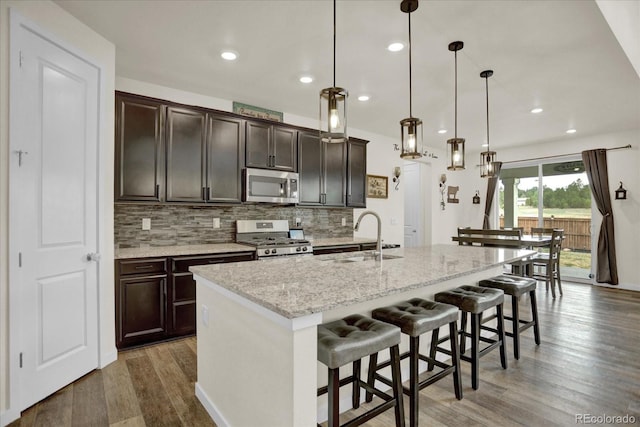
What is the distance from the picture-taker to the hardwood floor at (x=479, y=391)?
1.96m

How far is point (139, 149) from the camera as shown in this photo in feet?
10.3

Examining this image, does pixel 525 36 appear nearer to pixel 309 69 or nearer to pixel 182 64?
pixel 309 69

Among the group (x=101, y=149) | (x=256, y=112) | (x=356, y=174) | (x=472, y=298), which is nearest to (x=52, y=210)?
(x=101, y=149)

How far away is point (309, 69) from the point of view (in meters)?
3.21

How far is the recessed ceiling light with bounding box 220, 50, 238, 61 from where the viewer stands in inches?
113

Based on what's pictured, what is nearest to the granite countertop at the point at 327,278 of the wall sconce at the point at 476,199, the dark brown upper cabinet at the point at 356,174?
the dark brown upper cabinet at the point at 356,174

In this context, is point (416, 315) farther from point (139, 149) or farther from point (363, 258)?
point (139, 149)

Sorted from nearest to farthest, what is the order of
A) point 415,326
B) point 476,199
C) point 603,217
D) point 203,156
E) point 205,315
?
point 415,326 → point 205,315 → point 203,156 → point 603,217 → point 476,199

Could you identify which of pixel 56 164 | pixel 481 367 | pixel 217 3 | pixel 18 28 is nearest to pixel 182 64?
pixel 217 3

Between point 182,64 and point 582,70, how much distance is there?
12.8 ft

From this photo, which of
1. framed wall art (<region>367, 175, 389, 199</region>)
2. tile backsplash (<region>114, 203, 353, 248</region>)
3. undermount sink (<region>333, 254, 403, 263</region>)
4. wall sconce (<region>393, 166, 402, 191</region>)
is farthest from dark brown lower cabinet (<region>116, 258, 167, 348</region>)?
wall sconce (<region>393, 166, 402, 191</region>)

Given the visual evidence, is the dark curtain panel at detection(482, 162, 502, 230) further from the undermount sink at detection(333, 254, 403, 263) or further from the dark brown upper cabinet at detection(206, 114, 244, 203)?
the dark brown upper cabinet at detection(206, 114, 244, 203)

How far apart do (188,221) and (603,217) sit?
22.1 feet

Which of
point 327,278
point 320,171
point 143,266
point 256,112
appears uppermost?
point 256,112
